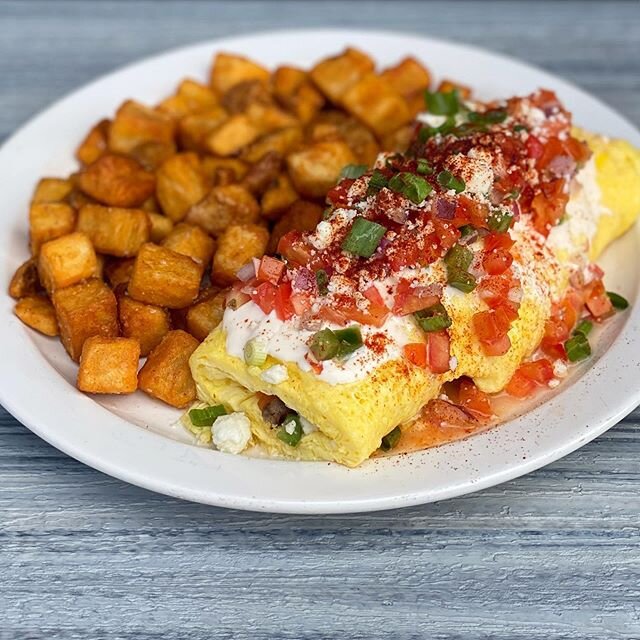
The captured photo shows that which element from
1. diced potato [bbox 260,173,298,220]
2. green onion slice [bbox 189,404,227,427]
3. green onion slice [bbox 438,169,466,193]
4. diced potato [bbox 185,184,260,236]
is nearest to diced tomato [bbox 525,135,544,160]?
green onion slice [bbox 438,169,466,193]

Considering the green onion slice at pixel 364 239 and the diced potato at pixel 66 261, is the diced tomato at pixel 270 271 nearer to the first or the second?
the green onion slice at pixel 364 239

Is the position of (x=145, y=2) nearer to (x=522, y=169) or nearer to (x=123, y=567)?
(x=522, y=169)

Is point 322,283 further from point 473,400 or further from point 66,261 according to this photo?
point 66,261

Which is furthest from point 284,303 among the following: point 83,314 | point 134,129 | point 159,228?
point 134,129

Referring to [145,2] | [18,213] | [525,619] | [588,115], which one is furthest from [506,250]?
[145,2]

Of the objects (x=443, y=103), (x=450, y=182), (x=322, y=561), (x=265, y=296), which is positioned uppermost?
(x=450, y=182)
